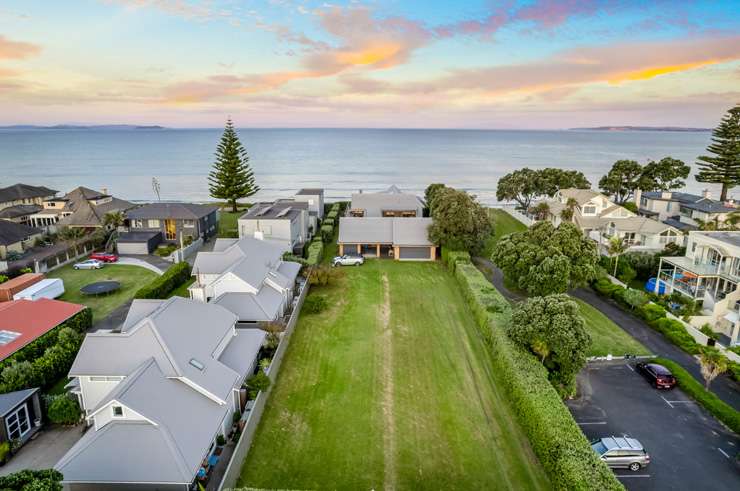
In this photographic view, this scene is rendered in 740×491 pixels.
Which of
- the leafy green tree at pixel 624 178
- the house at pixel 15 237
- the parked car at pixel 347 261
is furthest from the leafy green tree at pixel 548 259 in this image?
the house at pixel 15 237

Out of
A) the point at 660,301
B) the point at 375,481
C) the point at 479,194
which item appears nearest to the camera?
the point at 375,481

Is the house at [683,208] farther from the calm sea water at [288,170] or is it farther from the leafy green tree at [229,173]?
the leafy green tree at [229,173]

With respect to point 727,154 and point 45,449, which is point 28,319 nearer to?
point 45,449

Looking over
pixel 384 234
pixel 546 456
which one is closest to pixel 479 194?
pixel 384 234

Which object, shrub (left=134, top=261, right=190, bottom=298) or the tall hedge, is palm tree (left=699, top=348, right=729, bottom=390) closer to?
the tall hedge

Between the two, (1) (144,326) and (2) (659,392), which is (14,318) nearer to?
(1) (144,326)

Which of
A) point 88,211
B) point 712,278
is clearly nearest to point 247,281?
point 88,211

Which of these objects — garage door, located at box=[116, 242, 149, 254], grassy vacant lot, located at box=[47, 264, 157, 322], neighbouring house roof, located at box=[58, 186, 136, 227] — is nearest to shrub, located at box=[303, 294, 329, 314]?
grassy vacant lot, located at box=[47, 264, 157, 322]
